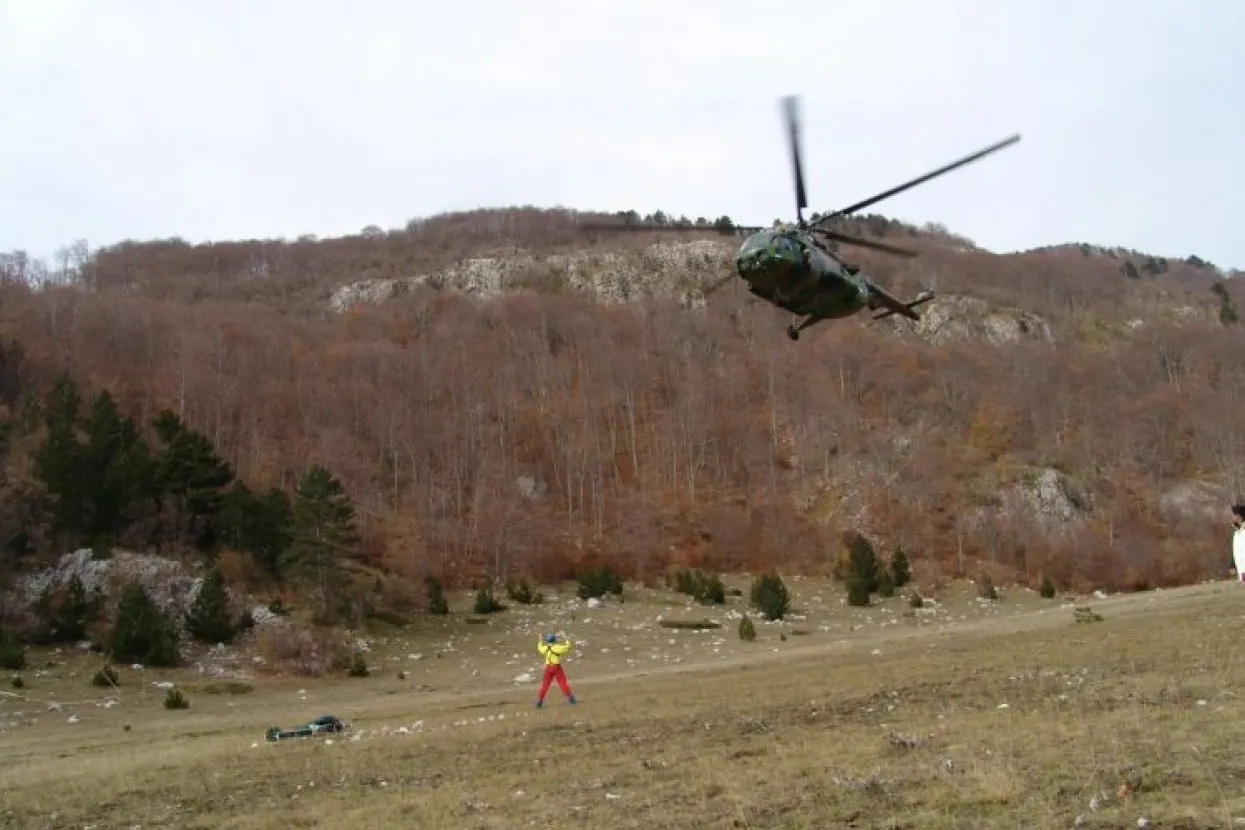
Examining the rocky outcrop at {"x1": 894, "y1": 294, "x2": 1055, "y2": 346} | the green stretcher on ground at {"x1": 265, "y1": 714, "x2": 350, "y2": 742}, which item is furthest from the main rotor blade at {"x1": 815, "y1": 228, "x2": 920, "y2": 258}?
the rocky outcrop at {"x1": 894, "y1": 294, "x2": 1055, "y2": 346}

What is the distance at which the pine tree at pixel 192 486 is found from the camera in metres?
38.9

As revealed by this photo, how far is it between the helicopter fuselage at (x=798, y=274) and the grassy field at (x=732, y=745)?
264 inches

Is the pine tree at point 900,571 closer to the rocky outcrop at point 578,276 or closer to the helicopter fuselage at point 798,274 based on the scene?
the helicopter fuselage at point 798,274

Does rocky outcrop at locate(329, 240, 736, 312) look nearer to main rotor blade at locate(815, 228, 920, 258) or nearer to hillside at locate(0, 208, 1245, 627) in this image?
hillside at locate(0, 208, 1245, 627)

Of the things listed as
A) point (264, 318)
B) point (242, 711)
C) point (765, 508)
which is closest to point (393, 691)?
point (242, 711)

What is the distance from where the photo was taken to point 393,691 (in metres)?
24.3

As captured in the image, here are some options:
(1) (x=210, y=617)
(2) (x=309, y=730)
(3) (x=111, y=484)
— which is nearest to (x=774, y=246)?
(2) (x=309, y=730)

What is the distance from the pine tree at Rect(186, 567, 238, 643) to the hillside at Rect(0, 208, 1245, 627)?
238 inches

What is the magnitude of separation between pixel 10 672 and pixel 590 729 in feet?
68.7

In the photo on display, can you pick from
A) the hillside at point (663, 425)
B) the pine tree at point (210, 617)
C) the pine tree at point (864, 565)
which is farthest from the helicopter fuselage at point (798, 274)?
the pine tree at point (864, 565)

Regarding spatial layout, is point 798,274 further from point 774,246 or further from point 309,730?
point 309,730

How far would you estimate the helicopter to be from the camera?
14.7 m

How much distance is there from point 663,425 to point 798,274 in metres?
57.9

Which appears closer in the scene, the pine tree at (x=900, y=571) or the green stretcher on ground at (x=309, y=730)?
the green stretcher on ground at (x=309, y=730)
